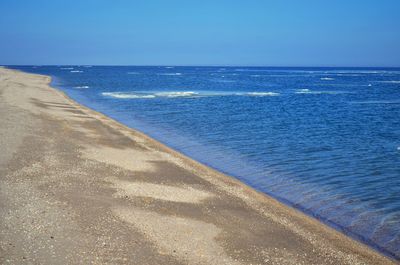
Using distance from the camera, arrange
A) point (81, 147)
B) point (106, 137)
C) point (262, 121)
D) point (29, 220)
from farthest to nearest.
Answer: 1. point (262, 121)
2. point (106, 137)
3. point (81, 147)
4. point (29, 220)

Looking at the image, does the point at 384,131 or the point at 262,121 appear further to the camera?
the point at 262,121

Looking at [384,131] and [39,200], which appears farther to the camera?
[384,131]

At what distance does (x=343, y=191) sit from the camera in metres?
14.7

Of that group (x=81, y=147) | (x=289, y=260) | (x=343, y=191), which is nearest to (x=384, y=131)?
(x=343, y=191)

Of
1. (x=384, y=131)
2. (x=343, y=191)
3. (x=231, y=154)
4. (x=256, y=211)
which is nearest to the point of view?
(x=256, y=211)

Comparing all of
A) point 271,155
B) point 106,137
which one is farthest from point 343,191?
point 106,137

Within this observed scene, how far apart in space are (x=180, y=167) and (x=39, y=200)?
6.77 metres

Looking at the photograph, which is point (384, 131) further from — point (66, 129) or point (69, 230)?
point (69, 230)

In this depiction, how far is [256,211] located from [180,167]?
18.3ft

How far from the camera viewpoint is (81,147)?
63.3 ft

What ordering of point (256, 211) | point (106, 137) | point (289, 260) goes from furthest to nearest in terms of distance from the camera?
point (106, 137) → point (256, 211) → point (289, 260)

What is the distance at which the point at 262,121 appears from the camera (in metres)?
33.5

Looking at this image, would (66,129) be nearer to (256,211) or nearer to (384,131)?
(256,211)

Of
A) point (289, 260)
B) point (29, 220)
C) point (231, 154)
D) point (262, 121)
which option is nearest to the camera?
point (289, 260)
